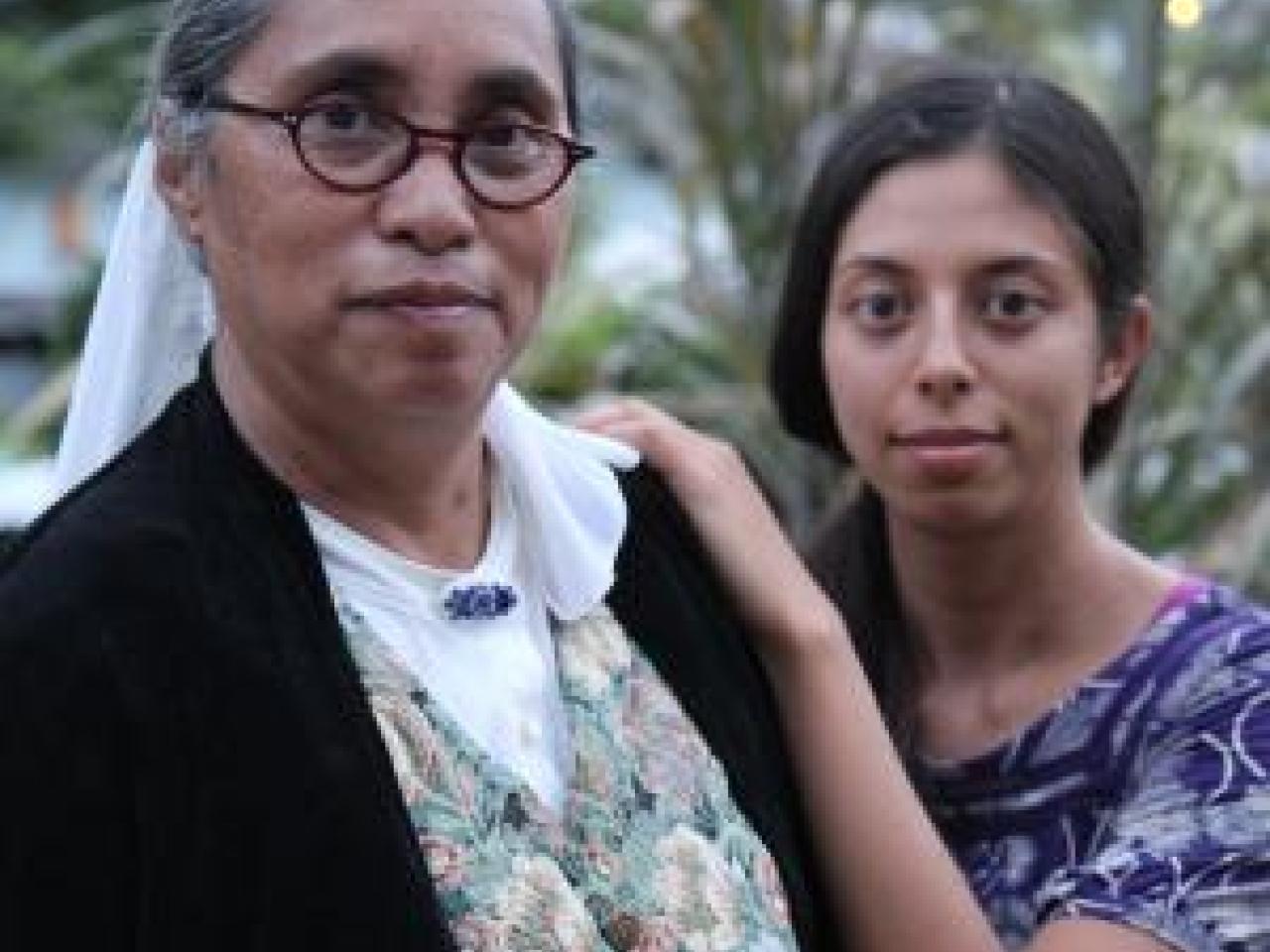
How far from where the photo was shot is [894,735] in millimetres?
2094

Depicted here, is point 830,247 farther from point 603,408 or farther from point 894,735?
point 894,735

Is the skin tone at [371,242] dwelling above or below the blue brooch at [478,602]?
above

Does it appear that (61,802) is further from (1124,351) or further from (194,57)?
(1124,351)

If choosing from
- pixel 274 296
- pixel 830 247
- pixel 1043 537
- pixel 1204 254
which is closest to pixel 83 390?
pixel 274 296

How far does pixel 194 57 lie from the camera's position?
1513 millimetres

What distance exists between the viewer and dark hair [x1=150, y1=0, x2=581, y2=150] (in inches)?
58.3

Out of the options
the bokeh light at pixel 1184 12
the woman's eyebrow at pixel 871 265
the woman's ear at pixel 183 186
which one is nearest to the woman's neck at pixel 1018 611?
the woman's eyebrow at pixel 871 265

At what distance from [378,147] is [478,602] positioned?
0.33 metres

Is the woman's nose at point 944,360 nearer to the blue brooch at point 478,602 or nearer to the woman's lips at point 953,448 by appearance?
the woman's lips at point 953,448

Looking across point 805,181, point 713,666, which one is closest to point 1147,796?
point 713,666

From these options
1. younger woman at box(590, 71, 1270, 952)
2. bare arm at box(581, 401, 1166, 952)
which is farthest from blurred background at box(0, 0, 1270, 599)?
bare arm at box(581, 401, 1166, 952)

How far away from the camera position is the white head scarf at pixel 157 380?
1688mm

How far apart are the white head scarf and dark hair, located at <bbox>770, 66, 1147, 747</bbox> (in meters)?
0.47

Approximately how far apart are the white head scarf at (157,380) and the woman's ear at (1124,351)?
0.57m
